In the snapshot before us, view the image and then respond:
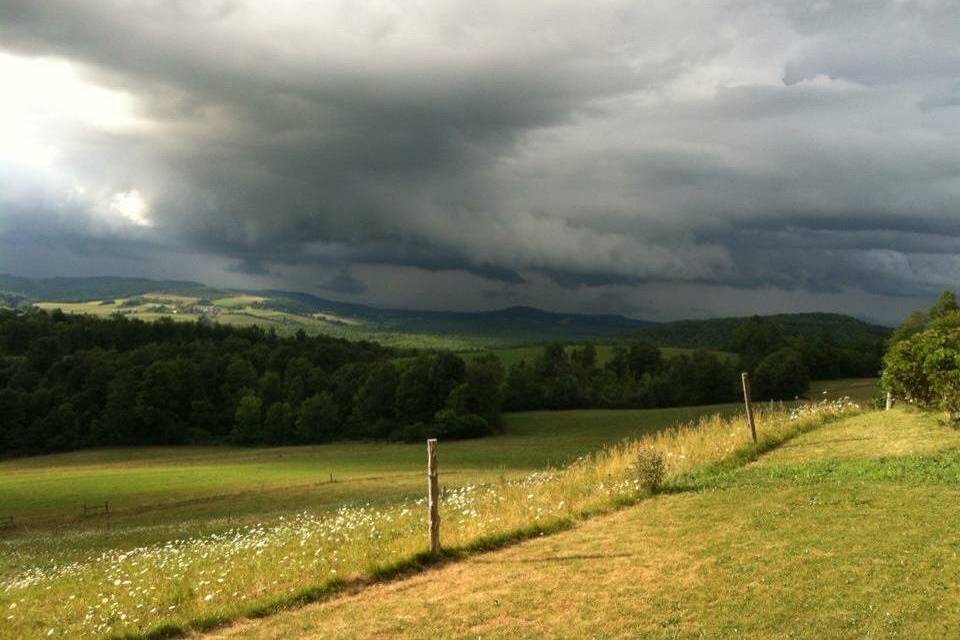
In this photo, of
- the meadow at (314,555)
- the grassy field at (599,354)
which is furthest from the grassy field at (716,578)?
the grassy field at (599,354)

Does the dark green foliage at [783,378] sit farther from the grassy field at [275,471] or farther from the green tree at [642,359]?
the green tree at [642,359]

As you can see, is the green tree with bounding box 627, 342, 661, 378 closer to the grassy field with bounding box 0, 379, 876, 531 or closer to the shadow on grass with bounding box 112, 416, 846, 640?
the grassy field with bounding box 0, 379, 876, 531

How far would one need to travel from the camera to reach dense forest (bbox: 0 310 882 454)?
107625 mm

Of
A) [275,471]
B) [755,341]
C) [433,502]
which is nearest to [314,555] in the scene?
[433,502]

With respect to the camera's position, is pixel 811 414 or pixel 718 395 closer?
pixel 811 414

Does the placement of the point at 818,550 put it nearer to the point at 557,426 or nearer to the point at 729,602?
the point at 729,602

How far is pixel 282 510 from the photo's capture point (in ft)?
139

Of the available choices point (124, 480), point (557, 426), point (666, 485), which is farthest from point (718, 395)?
point (666, 485)

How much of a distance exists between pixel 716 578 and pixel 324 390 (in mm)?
117617

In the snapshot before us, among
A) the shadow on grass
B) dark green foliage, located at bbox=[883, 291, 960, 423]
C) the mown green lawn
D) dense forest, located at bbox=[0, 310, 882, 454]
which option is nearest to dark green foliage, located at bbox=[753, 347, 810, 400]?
dense forest, located at bbox=[0, 310, 882, 454]

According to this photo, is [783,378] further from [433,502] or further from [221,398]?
[433,502]

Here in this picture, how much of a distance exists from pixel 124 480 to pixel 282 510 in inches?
1338

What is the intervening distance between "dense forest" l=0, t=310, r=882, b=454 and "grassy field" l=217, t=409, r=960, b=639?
8726 centimetres

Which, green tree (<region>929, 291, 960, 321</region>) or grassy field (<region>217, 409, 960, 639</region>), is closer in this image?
grassy field (<region>217, 409, 960, 639</region>)
